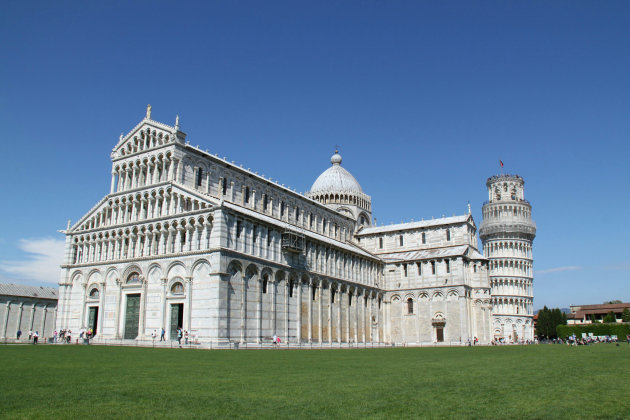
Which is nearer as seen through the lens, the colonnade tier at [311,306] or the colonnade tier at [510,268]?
the colonnade tier at [311,306]

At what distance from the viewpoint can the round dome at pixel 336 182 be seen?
8488 cm

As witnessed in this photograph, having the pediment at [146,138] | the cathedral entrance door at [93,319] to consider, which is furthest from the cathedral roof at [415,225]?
the cathedral entrance door at [93,319]

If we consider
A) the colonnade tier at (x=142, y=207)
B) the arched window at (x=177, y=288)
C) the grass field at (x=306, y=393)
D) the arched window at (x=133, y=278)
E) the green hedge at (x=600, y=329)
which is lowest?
the grass field at (x=306, y=393)

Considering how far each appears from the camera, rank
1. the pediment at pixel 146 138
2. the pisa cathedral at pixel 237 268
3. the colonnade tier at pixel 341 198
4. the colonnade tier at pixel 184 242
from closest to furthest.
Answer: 1. the pisa cathedral at pixel 237 268
2. the colonnade tier at pixel 184 242
3. the pediment at pixel 146 138
4. the colonnade tier at pixel 341 198

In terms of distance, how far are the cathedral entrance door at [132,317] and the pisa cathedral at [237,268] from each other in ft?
0.49

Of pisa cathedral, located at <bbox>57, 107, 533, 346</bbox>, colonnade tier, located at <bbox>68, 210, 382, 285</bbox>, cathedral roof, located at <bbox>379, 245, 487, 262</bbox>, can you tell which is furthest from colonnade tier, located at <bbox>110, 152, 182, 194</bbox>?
cathedral roof, located at <bbox>379, 245, 487, 262</bbox>

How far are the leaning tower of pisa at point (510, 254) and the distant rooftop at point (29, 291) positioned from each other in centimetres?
7687

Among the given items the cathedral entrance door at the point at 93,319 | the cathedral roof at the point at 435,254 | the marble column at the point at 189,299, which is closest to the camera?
the marble column at the point at 189,299

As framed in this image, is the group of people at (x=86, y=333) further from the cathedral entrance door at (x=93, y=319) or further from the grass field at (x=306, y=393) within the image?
the grass field at (x=306, y=393)

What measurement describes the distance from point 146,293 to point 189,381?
35.7 meters

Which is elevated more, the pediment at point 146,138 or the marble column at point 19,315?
the pediment at point 146,138

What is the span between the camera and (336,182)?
281 feet

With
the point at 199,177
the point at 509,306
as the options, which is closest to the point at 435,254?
the point at 199,177

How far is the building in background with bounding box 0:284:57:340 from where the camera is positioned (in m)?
65.3
